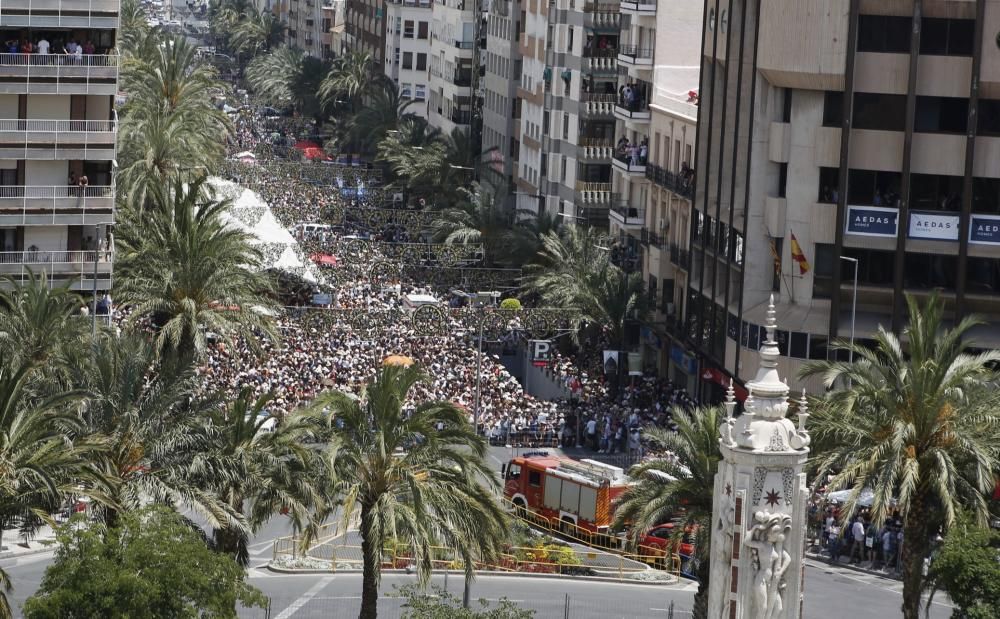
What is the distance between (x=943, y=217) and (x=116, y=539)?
35.2 metres

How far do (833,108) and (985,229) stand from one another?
18.1 feet

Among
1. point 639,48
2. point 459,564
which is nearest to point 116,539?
point 459,564

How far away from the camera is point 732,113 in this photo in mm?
73438

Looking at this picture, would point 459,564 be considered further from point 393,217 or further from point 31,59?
point 393,217

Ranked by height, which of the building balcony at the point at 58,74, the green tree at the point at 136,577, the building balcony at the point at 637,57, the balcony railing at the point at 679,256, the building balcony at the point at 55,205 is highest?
the building balcony at the point at 637,57

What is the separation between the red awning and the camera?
94562mm

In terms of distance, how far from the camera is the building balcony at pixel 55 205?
6700cm

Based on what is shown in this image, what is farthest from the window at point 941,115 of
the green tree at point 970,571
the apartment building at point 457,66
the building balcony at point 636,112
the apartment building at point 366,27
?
the apartment building at point 366,27

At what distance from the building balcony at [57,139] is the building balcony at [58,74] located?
2.87 feet

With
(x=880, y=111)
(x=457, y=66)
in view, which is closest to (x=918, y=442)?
(x=880, y=111)

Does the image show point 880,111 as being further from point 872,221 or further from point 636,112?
point 636,112

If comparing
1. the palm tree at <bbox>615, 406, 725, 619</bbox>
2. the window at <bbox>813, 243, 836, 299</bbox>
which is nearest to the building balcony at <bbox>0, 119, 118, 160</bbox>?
the window at <bbox>813, 243, 836, 299</bbox>

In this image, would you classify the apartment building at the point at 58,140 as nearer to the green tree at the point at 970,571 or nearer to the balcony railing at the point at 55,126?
the balcony railing at the point at 55,126

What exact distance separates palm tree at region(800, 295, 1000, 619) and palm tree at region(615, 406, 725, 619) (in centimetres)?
208
